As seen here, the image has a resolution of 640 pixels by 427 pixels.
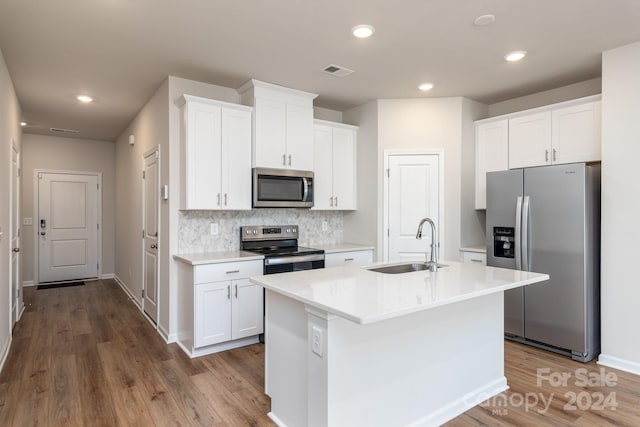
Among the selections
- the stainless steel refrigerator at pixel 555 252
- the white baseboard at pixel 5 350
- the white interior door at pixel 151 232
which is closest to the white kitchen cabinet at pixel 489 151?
the stainless steel refrigerator at pixel 555 252

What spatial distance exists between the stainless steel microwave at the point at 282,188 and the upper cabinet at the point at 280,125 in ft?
0.28

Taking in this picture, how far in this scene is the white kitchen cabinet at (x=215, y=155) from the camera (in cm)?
346

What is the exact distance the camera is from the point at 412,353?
7.12ft

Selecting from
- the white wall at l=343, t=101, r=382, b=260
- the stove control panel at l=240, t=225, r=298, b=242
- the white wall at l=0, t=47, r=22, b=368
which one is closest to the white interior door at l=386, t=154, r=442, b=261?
the white wall at l=343, t=101, r=382, b=260

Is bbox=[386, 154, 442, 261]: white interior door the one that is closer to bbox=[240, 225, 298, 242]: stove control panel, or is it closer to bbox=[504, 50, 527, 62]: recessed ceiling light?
bbox=[240, 225, 298, 242]: stove control panel

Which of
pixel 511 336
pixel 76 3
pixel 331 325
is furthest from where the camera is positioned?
pixel 511 336

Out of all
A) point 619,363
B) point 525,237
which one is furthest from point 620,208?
point 619,363

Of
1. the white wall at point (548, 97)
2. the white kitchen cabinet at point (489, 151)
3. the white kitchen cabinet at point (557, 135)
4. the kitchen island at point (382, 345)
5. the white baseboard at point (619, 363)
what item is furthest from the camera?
the white kitchen cabinet at point (489, 151)

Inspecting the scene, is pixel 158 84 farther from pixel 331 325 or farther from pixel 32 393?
pixel 331 325

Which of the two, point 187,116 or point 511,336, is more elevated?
point 187,116

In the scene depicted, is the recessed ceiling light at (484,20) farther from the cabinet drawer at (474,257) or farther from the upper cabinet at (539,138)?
the cabinet drawer at (474,257)

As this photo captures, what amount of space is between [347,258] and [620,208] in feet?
8.27

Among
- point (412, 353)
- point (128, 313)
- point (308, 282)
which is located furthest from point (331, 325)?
point (128, 313)

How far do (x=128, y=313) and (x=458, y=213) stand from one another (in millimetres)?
4165
